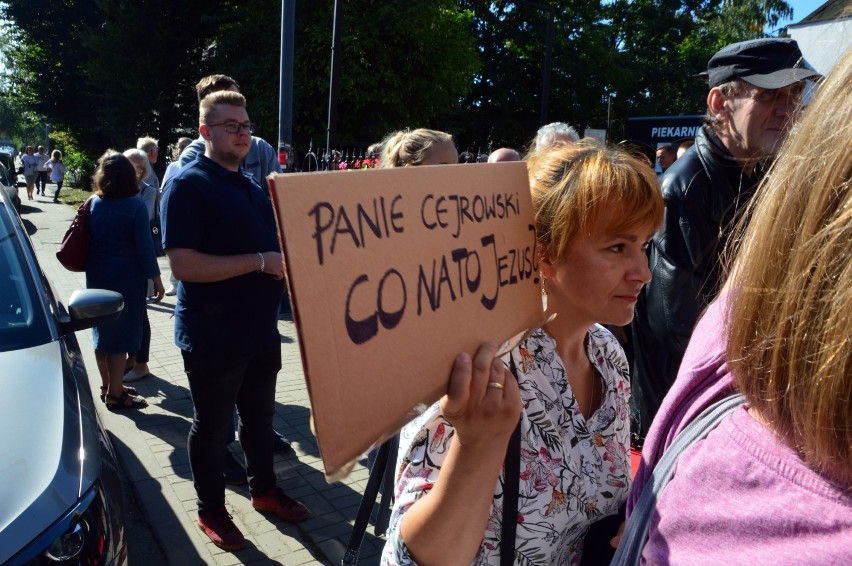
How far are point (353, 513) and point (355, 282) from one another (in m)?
3.02

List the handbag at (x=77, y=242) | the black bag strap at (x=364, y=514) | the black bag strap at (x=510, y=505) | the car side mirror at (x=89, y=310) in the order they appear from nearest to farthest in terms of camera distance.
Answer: the black bag strap at (x=510, y=505), the black bag strap at (x=364, y=514), the car side mirror at (x=89, y=310), the handbag at (x=77, y=242)

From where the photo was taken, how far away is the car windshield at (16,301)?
2.54 metres

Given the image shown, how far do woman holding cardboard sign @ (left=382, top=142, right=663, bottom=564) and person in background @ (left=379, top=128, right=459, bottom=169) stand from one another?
56.7 inches

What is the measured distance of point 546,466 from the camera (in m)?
1.29

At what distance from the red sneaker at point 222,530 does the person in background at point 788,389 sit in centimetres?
278

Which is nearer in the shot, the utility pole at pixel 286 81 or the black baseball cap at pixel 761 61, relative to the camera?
the black baseball cap at pixel 761 61

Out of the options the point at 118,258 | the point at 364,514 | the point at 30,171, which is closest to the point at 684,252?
the point at 364,514

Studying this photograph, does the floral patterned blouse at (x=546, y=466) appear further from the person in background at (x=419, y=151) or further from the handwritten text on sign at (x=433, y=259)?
the person in background at (x=419, y=151)

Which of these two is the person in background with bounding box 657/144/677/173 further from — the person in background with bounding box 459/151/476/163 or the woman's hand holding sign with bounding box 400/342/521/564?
the woman's hand holding sign with bounding box 400/342/521/564

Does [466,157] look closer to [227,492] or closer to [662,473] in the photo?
[227,492]

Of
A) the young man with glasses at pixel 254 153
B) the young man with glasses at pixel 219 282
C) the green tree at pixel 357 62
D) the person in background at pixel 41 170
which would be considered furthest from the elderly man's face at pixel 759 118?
the person in background at pixel 41 170

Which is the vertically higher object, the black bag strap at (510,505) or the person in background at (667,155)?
the person in background at (667,155)

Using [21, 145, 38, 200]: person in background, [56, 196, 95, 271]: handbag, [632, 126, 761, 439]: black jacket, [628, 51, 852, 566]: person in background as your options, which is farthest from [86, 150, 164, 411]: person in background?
[21, 145, 38, 200]: person in background

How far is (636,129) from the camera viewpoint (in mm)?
15016
